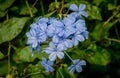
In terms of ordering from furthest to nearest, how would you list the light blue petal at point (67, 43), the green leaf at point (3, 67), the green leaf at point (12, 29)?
the green leaf at point (3, 67)
the green leaf at point (12, 29)
the light blue petal at point (67, 43)

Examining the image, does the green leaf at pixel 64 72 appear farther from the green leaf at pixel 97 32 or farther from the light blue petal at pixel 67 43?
the green leaf at pixel 97 32

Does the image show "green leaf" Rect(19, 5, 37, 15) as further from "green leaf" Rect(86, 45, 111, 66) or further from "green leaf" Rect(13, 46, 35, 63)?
"green leaf" Rect(86, 45, 111, 66)

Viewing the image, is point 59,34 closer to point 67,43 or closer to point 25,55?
point 67,43

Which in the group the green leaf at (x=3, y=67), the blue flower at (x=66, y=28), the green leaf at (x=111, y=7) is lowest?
the green leaf at (x=3, y=67)

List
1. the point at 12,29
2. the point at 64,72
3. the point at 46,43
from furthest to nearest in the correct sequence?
the point at 12,29 → the point at 46,43 → the point at 64,72

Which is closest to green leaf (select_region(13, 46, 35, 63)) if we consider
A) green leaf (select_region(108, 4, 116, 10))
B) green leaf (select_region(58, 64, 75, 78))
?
green leaf (select_region(58, 64, 75, 78))

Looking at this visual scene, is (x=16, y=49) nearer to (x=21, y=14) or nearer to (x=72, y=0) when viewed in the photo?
(x=21, y=14)

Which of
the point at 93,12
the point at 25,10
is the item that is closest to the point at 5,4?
the point at 25,10

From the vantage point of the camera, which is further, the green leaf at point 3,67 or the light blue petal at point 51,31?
the green leaf at point 3,67

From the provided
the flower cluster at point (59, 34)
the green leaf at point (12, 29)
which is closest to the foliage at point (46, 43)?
the green leaf at point (12, 29)
